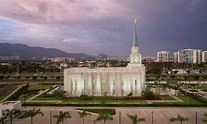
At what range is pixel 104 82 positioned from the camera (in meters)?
51.2

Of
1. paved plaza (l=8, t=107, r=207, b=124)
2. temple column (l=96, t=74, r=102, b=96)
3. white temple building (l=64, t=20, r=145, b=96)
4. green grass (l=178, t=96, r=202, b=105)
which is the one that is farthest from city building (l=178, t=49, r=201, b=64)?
paved plaza (l=8, t=107, r=207, b=124)

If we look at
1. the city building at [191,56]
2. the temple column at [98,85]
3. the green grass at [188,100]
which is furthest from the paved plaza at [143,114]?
the city building at [191,56]

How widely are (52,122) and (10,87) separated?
3090cm

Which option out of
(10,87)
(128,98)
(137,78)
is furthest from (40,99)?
(137,78)

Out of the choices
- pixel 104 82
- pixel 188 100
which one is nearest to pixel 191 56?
pixel 188 100

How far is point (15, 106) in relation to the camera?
115 feet

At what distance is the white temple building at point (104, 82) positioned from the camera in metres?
50.7

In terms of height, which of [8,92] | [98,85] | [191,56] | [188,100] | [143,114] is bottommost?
[143,114]

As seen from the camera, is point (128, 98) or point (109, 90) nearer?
point (128, 98)

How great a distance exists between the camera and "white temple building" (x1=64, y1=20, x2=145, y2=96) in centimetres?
5069

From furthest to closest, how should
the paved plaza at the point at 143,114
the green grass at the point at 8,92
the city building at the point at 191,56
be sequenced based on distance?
1. the city building at the point at 191,56
2. the green grass at the point at 8,92
3. the paved plaza at the point at 143,114

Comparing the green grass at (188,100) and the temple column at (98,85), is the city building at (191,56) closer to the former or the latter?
the green grass at (188,100)

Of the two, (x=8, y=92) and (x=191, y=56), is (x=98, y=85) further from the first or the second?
(x=191, y=56)

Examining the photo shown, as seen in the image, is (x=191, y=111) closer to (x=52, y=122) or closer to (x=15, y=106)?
(x=52, y=122)
